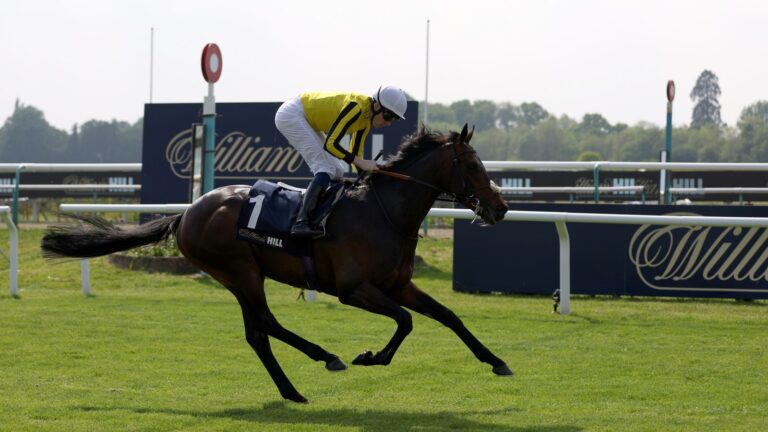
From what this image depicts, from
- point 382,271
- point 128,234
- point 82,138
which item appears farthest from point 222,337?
point 82,138

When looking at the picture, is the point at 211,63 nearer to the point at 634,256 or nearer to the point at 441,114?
the point at 634,256

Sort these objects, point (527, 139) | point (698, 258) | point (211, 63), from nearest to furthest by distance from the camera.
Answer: point (698, 258), point (211, 63), point (527, 139)

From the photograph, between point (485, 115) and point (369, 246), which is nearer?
point (369, 246)

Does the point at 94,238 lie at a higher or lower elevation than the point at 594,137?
lower

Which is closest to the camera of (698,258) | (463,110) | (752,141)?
(698,258)

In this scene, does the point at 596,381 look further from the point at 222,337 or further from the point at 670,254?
the point at 670,254

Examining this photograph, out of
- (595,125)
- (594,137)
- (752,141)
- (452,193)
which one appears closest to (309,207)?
(452,193)

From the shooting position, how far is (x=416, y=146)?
712 cm

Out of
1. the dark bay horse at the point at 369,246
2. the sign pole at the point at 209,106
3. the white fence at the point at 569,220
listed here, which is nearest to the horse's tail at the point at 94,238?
the dark bay horse at the point at 369,246

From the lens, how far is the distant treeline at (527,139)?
5644 centimetres

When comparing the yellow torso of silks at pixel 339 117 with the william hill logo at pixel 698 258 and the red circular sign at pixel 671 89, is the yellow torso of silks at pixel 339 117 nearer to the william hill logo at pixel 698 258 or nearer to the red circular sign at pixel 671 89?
the william hill logo at pixel 698 258

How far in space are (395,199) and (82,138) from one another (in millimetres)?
81615

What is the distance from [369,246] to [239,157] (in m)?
9.44

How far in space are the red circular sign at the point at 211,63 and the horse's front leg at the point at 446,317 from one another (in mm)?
6776
